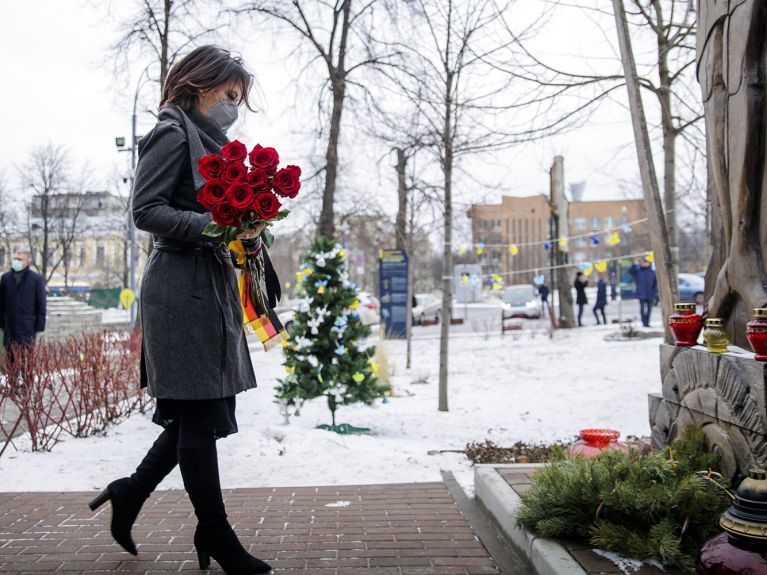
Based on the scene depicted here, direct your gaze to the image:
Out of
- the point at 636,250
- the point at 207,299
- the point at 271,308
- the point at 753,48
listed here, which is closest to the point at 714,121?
the point at 753,48

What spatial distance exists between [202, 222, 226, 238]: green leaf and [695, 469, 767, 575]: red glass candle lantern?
6.10 feet

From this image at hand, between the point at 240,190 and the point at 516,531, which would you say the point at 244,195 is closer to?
the point at 240,190

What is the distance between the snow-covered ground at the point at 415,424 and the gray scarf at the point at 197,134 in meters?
2.44

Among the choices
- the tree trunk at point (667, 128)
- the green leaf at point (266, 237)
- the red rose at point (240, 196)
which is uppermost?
the tree trunk at point (667, 128)

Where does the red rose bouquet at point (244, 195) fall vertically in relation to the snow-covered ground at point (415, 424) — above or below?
above

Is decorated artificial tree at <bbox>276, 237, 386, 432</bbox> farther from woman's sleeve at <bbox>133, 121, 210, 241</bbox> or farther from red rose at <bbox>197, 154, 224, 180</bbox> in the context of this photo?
red rose at <bbox>197, 154, 224, 180</bbox>

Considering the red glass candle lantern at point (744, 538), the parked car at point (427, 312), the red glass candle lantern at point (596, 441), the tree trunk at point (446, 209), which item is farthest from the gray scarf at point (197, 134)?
the parked car at point (427, 312)

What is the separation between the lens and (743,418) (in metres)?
2.61

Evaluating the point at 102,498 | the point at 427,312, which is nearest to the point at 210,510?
the point at 102,498

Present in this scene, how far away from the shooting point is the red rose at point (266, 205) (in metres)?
2.49

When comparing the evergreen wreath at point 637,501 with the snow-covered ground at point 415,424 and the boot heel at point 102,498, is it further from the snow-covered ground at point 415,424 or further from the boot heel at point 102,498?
the boot heel at point 102,498

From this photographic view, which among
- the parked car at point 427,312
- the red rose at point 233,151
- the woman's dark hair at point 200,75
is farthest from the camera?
the parked car at point 427,312

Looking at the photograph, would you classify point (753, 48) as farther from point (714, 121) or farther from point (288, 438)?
point (288, 438)

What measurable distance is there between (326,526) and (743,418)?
1940 millimetres
